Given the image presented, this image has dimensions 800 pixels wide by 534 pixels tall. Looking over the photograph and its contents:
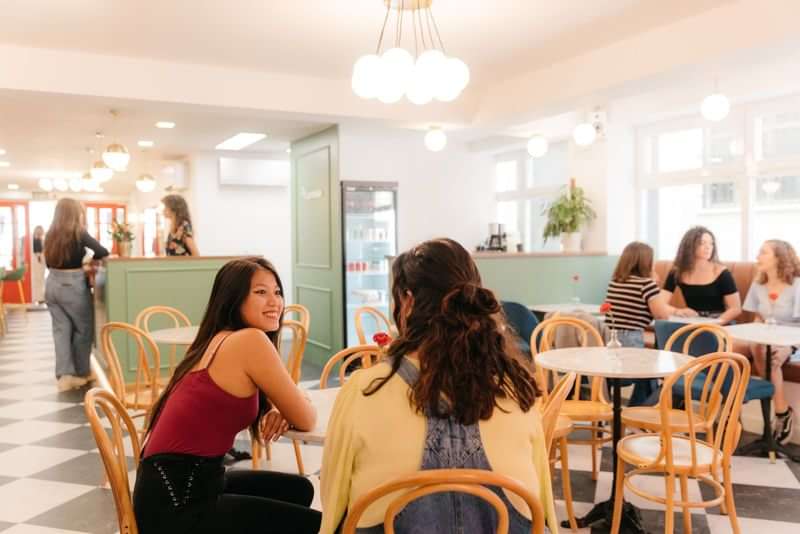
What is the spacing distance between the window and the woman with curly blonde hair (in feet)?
10.4

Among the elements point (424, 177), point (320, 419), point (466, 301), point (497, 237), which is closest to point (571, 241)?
point (497, 237)

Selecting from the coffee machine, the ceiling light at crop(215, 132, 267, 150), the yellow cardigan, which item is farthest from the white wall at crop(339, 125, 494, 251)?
the yellow cardigan

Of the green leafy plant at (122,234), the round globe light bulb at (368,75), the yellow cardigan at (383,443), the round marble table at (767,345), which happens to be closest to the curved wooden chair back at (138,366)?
the round globe light bulb at (368,75)

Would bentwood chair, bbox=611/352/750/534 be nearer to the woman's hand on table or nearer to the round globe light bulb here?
the woman's hand on table

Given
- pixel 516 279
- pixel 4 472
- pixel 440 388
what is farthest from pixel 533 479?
pixel 516 279

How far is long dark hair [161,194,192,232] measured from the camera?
17.4 ft

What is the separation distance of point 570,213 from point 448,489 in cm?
549

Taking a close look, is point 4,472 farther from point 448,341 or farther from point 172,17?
point 448,341

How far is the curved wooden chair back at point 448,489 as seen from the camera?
3.92ft

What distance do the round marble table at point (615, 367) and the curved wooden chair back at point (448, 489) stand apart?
4.69 feet

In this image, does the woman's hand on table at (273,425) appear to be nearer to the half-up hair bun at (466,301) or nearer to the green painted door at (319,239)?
the half-up hair bun at (466,301)

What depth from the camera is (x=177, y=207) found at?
5328 mm

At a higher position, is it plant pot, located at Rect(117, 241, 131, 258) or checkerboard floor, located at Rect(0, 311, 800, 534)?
plant pot, located at Rect(117, 241, 131, 258)

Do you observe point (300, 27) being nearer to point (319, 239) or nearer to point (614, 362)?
point (614, 362)
